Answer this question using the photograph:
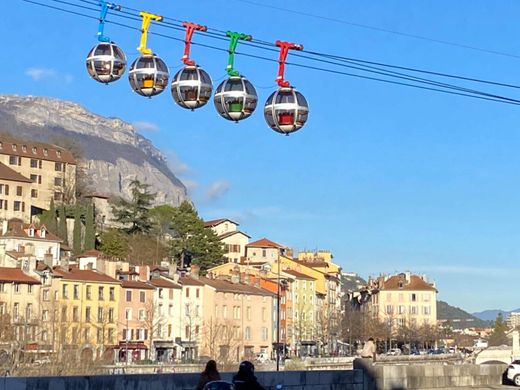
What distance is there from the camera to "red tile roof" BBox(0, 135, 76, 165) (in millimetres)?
154875

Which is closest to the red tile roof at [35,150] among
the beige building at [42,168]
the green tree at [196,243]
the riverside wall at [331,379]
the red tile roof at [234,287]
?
the beige building at [42,168]

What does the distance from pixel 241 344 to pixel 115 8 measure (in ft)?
309

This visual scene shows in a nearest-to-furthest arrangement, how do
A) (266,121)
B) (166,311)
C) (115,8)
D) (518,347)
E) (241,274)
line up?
(115,8)
(266,121)
(518,347)
(166,311)
(241,274)

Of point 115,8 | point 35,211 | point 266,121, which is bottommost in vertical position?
point 266,121

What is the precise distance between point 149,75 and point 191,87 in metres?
0.84

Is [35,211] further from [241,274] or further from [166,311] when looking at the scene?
[166,311]

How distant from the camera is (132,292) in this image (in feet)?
334

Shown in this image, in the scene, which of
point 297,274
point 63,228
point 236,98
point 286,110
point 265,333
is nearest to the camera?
point 236,98

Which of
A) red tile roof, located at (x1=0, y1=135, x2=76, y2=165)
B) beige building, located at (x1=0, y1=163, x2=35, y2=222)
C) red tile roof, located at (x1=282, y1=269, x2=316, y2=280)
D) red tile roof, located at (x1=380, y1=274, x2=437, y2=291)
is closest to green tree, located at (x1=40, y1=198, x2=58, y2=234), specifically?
beige building, located at (x1=0, y1=163, x2=35, y2=222)

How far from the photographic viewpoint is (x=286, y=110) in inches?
813

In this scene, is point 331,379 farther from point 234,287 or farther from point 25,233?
point 25,233

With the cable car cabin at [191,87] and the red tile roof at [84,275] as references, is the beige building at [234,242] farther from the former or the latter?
the cable car cabin at [191,87]

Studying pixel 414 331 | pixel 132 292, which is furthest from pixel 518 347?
Answer: pixel 414 331

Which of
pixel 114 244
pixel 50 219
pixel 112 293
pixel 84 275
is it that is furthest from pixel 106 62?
pixel 50 219
